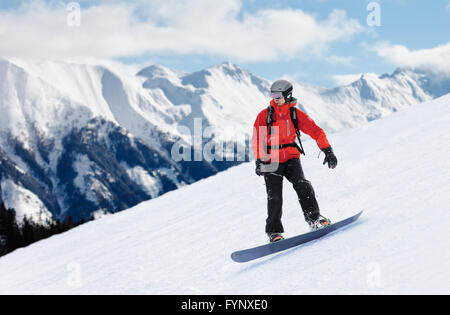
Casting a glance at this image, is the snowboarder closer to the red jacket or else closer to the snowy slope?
the red jacket

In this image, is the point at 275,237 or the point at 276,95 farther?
the point at 275,237

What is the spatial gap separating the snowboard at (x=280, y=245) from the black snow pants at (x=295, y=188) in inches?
10.7

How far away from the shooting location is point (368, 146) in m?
16.2

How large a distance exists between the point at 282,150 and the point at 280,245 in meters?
1.42

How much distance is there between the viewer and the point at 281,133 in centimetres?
664

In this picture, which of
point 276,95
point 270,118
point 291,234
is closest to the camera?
point 276,95

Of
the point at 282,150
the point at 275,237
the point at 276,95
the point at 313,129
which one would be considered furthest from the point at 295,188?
the point at 276,95

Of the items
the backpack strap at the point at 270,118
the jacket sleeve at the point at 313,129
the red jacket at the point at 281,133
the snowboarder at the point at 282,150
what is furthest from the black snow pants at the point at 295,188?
the backpack strap at the point at 270,118

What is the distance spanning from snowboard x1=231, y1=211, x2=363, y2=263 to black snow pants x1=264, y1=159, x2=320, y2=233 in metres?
0.27

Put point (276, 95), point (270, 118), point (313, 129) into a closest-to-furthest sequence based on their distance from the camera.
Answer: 1. point (276, 95)
2. point (270, 118)
3. point (313, 129)

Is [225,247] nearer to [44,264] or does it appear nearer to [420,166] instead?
[420,166]

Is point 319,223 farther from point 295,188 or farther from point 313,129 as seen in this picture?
point 313,129
